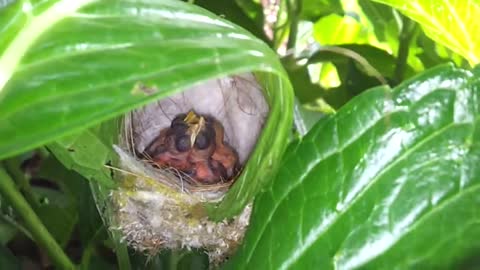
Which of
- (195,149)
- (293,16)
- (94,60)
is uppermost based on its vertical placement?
(94,60)

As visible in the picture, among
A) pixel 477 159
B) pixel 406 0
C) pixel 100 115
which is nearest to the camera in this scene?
pixel 100 115

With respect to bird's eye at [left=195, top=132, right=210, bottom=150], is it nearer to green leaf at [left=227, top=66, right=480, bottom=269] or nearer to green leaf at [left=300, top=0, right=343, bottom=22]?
green leaf at [left=300, top=0, right=343, bottom=22]

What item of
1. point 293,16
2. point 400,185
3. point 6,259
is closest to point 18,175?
point 6,259

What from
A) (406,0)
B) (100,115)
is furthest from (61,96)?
(406,0)

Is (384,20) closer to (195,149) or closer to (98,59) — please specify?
(195,149)

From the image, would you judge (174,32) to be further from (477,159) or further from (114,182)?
(114,182)

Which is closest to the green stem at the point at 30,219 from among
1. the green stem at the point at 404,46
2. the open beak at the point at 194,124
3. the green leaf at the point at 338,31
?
the open beak at the point at 194,124

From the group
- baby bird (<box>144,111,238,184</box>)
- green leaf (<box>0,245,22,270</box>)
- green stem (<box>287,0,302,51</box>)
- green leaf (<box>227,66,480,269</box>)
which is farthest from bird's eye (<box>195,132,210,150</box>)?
green leaf (<box>227,66,480,269</box>)
